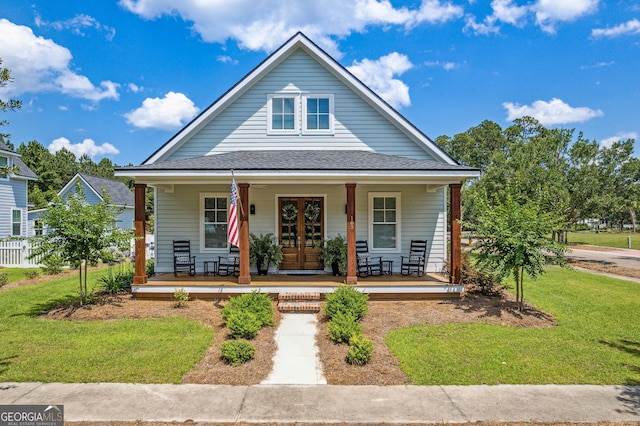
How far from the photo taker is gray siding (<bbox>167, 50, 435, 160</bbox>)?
1117 cm

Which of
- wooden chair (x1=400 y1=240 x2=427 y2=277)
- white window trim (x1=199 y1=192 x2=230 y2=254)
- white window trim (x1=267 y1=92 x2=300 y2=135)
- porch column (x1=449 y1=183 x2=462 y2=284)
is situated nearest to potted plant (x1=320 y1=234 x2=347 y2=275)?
wooden chair (x1=400 y1=240 x2=427 y2=277)

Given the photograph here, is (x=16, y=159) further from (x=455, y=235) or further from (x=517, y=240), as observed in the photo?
(x=517, y=240)

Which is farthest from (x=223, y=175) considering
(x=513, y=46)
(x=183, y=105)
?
(x=183, y=105)

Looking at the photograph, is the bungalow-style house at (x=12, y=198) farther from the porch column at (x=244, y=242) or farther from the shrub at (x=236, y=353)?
the shrub at (x=236, y=353)

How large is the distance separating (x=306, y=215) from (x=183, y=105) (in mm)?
40276

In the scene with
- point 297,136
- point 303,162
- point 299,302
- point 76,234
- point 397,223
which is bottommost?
point 299,302

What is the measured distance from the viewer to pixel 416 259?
11.1 m

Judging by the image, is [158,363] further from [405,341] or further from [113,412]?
[405,341]

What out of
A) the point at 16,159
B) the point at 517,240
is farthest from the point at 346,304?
the point at 16,159

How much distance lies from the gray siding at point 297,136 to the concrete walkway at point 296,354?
576 centimetres

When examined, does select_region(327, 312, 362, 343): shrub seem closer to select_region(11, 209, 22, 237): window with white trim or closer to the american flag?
the american flag

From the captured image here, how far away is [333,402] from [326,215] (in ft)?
23.7

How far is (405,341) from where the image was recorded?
629 centimetres

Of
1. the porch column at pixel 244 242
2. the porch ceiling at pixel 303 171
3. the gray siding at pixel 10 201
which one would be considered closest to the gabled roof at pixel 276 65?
the porch ceiling at pixel 303 171
